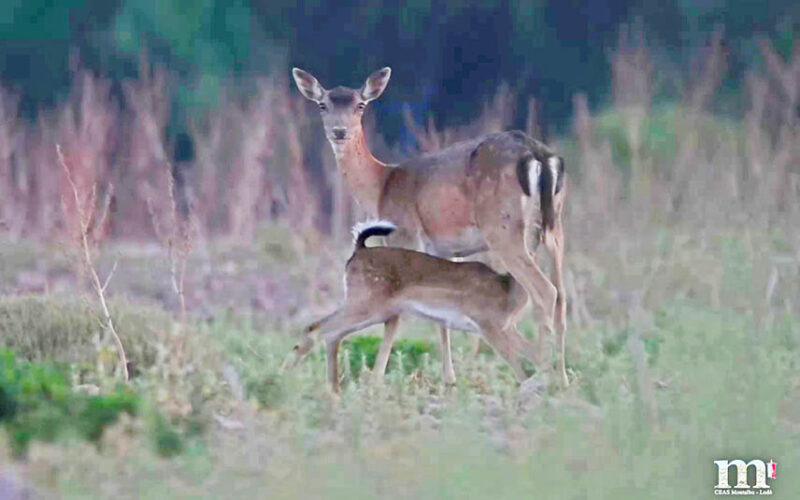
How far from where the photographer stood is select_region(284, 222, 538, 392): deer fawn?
383 inches

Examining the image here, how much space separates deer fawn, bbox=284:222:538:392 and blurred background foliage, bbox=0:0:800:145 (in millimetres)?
13810

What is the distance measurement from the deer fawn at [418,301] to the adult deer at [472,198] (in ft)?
0.68

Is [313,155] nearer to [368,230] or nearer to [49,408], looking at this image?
[368,230]

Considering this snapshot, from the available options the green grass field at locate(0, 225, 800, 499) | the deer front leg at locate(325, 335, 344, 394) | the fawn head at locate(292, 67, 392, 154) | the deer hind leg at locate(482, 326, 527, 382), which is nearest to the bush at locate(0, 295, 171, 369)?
the green grass field at locate(0, 225, 800, 499)

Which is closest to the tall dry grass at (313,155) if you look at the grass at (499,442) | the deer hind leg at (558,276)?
the deer hind leg at (558,276)

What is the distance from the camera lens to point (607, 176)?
1492 centimetres

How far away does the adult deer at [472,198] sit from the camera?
1017 cm

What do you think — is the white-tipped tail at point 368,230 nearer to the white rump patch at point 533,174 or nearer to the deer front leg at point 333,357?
the deer front leg at point 333,357

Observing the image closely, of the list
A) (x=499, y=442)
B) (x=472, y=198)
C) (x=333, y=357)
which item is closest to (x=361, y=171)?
(x=472, y=198)

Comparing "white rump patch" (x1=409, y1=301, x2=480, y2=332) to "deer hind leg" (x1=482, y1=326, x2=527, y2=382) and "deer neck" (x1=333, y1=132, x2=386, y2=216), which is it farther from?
"deer neck" (x1=333, y1=132, x2=386, y2=216)

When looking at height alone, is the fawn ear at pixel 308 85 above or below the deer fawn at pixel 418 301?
above

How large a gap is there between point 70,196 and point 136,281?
62.1 inches

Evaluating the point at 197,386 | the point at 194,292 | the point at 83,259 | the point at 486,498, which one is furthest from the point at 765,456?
the point at 194,292

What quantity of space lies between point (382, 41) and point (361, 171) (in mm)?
13698
